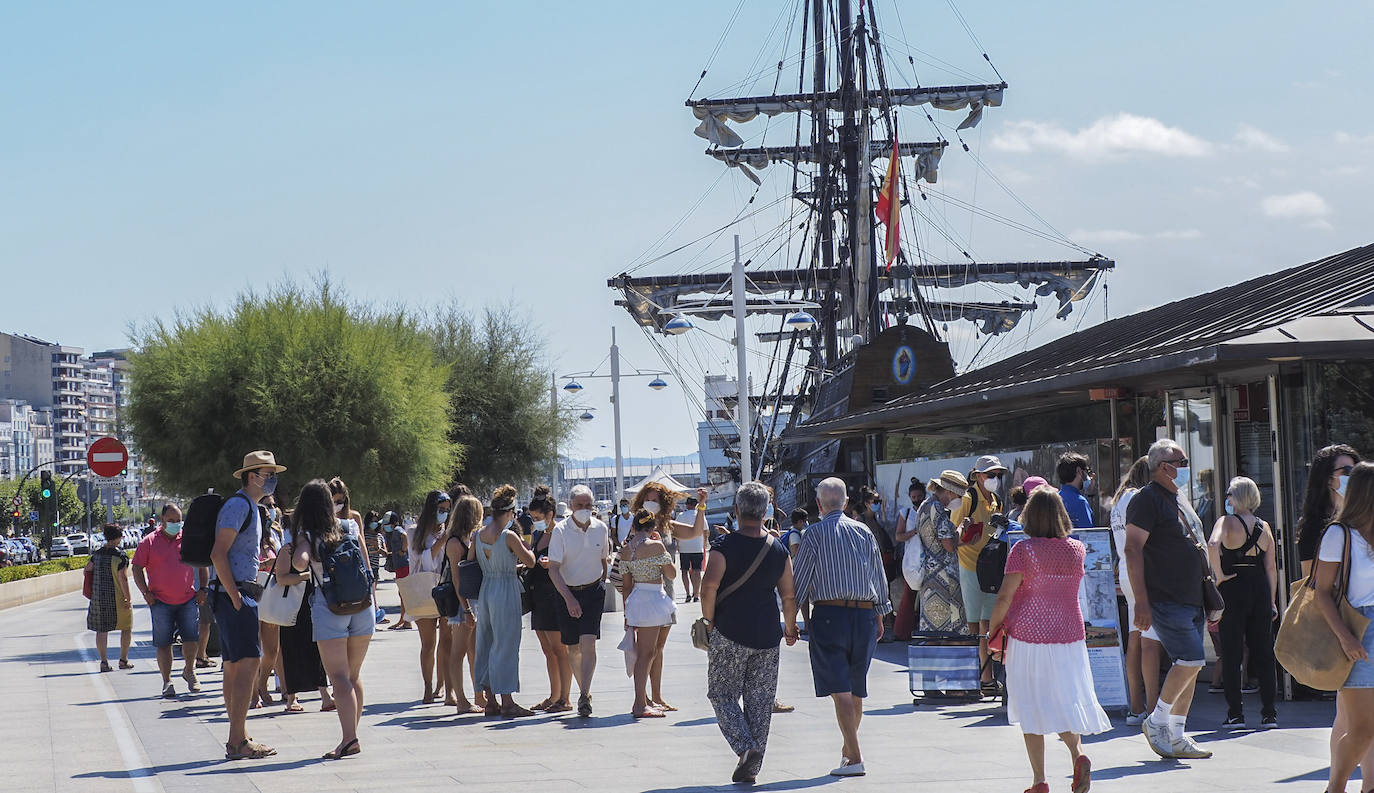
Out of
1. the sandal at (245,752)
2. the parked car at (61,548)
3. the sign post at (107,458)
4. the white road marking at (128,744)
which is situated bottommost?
the parked car at (61,548)

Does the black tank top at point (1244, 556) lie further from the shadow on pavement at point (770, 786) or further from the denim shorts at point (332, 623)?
the denim shorts at point (332, 623)

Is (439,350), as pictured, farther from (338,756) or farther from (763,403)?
(338,756)

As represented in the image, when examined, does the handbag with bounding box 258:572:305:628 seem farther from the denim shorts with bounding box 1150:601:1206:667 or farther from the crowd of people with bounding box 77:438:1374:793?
the denim shorts with bounding box 1150:601:1206:667

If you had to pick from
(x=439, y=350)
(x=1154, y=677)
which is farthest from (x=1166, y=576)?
(x=439, y=350)

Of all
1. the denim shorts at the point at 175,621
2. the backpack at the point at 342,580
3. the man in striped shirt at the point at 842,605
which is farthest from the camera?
the denim shorts at the point at 175,621

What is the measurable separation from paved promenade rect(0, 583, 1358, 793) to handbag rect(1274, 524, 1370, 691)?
50.6 inches

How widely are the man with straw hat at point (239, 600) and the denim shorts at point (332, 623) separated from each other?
367mm

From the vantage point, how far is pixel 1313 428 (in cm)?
1092

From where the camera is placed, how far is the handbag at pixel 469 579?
11.9 m

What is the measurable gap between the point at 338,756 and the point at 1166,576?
16.8 feet

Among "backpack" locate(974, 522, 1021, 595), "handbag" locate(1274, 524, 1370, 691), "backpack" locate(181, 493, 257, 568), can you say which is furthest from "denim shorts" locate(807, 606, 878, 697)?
"backpack" locate(181, 493, 257, 568)

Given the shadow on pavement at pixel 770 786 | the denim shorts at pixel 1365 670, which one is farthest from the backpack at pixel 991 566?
the denim shorts at pixel 1365 670

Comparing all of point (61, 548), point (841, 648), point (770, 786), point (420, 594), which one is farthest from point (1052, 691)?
point (61, 548)

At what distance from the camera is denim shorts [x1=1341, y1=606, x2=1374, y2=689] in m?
6.56
